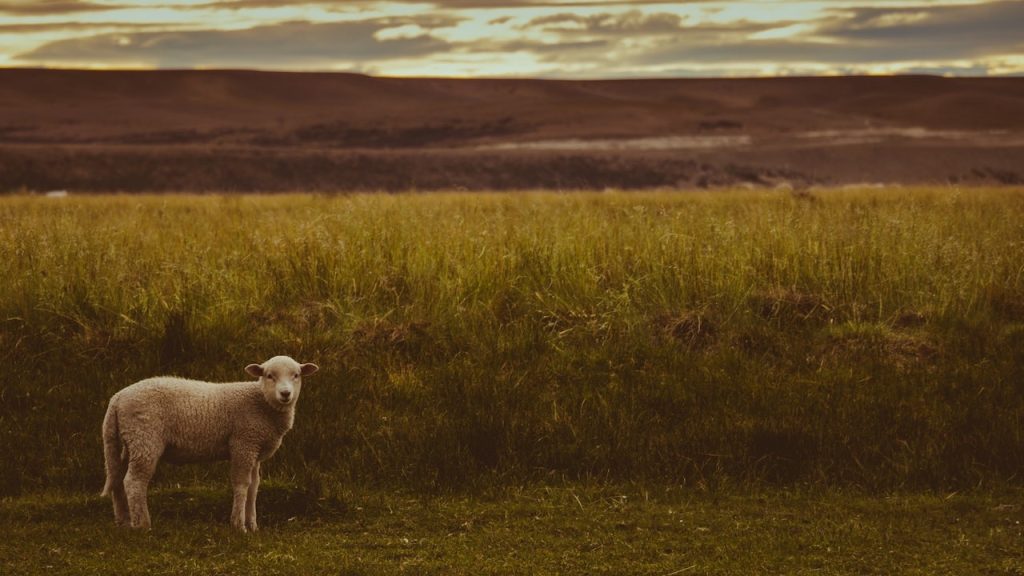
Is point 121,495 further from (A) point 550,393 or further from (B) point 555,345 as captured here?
(B) point 555,345

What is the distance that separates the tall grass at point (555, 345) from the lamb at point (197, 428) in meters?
0.85

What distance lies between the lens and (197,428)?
5.65 meters

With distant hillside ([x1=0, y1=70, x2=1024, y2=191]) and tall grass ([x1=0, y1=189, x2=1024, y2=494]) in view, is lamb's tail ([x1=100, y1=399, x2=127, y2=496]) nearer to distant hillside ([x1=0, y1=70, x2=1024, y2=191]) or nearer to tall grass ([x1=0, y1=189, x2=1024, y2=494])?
tall grass ([x1=0, y1=189, x2=1024, y2=494])

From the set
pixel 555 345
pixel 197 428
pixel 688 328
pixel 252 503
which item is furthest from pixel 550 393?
pixel 197 428

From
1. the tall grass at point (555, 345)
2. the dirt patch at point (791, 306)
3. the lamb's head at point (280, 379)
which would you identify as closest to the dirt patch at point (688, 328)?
the tall grass at point (555, 345)

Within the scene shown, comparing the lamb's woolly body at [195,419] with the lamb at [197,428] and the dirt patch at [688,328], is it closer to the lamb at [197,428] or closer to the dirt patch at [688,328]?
the lamb at [197,428]

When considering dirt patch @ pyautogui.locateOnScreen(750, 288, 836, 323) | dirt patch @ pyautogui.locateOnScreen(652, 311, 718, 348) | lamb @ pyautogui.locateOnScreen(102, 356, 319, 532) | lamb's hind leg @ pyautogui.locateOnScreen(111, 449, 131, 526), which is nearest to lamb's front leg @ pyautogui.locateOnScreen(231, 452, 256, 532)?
lamb @ pyautogui.locateOnScreen(102, 356, 319, 532)

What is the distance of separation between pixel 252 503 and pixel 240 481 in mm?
189

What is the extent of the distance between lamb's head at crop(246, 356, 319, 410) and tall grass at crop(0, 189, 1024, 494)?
1125mm

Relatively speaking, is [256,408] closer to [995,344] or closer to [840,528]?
[840,528]

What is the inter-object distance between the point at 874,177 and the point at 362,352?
127 ft

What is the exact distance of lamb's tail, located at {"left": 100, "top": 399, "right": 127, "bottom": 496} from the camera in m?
5.58

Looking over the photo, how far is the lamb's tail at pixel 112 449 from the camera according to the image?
5582 mm

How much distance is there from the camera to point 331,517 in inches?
241
